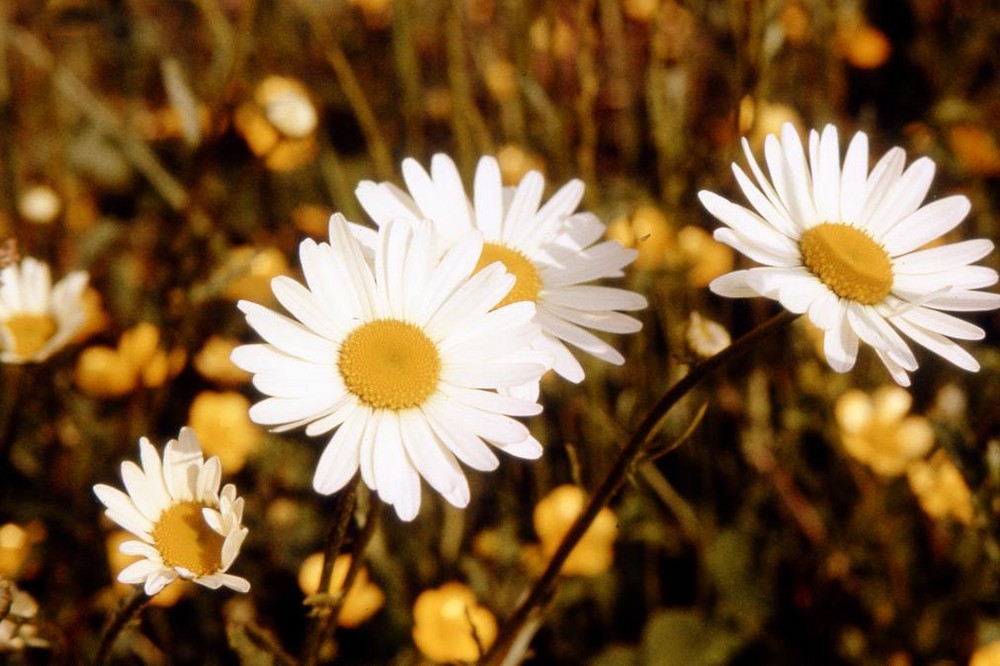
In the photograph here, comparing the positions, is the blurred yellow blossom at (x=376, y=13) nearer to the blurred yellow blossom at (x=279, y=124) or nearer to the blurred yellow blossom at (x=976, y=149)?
the blurred yellow blossom at (x=279, y=124)

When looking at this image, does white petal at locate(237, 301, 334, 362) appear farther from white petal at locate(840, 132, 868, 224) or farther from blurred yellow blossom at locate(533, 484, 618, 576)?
blurred yellow blossom at locate(533, 484, 618, 576)

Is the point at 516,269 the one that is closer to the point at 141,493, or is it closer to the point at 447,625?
Result: the point at 141,493

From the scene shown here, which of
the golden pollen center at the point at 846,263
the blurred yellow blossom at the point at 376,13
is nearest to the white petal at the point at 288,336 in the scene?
the golden pollen center at the point at 846,263

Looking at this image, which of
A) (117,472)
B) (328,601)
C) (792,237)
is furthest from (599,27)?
(328,601)

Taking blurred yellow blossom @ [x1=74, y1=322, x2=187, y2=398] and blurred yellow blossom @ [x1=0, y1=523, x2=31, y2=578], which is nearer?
blurred yellow blossom @ [x1=0, y1=523, x2=31, y2=578]

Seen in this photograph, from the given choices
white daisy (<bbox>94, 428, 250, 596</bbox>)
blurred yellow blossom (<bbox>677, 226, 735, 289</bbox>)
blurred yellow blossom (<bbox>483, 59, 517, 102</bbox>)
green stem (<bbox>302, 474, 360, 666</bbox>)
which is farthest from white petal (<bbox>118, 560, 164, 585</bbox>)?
blurred yellow blossom (<bbox>483, 59, 517, 102</bbox>)
